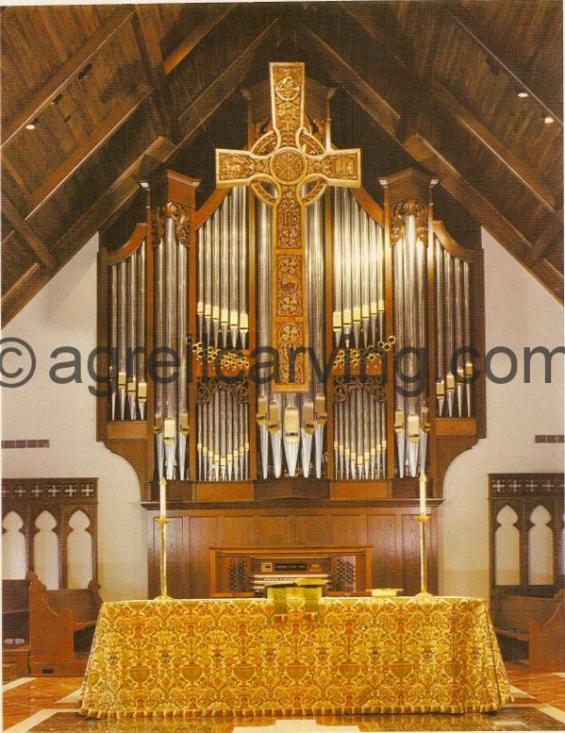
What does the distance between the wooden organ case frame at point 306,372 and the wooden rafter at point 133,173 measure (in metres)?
0.39

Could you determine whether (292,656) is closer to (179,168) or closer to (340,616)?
(340,616)

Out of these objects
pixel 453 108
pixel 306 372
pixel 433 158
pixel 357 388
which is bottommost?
pixel 357 388

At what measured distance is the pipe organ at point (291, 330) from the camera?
9.97m

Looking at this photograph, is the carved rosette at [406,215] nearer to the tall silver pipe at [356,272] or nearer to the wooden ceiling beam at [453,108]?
the tall silver pipe at [356,272]

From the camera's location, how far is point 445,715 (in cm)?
692

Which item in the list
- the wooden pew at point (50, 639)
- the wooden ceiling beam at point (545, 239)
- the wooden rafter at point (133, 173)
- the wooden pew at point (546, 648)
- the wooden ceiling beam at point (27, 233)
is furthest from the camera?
the wooden rafter at point (133, 173)

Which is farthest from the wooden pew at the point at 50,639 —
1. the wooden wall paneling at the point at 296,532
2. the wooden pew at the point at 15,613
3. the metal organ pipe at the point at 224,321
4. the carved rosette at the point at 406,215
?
the carved rosette at the point at 406,215

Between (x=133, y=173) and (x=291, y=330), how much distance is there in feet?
7.24

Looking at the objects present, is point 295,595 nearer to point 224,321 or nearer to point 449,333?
point 224,321

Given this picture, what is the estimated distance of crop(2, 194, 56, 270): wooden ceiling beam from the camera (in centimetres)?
891

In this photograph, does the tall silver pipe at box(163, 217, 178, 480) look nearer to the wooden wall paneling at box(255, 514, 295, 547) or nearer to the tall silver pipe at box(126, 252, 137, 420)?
the tall silver pipe at box(126, 252, 137, 420)

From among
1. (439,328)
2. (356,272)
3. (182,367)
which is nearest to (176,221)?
(182,367)

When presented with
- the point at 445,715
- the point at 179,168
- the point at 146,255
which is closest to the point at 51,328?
the point at 146,255

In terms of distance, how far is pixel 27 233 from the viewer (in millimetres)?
9453
